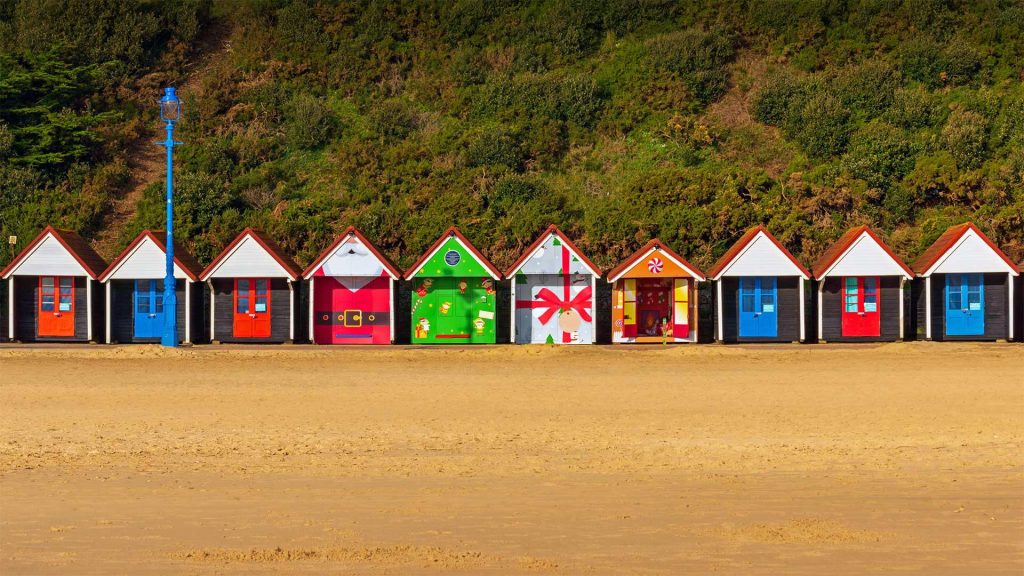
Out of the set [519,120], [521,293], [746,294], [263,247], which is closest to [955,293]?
[746,294]

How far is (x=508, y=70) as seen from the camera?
2200 inches

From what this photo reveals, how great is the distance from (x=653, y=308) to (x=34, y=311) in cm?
1635

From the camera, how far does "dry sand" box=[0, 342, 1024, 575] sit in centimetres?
945

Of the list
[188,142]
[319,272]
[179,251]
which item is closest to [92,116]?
[188,142]

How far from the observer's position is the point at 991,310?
102ft

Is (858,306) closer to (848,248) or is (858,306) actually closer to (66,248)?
(848,248)

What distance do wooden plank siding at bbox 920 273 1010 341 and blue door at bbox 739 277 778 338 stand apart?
163 inches

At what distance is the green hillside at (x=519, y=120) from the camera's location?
43750 mm

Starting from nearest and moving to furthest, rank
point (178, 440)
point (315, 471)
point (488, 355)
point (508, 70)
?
point (315, 471) → point (178, 440) → point (488, 355) → point (508, 70)

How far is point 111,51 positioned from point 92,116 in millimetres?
6499

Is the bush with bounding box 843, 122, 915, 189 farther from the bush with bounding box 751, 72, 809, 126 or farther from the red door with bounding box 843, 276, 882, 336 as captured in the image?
the red door with bounding box 843, 276, 882, 336

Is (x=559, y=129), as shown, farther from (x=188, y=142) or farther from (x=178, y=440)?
(x=178, y=440)

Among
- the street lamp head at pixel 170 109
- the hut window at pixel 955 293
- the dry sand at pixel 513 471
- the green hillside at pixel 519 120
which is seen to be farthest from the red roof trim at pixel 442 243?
the green hillside at pixel 519 120

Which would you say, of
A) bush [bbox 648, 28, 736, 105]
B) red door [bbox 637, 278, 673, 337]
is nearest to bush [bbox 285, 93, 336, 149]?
bush [bbox 648, 28, 736, 105]
